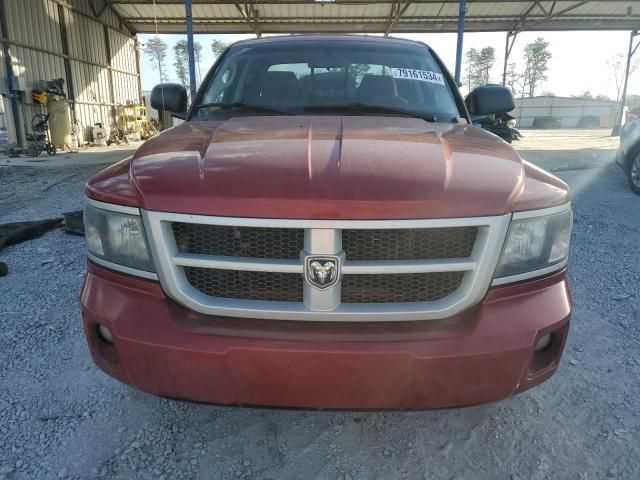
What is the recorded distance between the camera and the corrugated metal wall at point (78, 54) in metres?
14.5

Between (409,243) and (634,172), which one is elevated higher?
(409,243)

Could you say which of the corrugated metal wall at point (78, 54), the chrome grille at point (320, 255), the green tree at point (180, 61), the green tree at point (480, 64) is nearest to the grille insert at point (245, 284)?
the chrome grille at point (320, 255)

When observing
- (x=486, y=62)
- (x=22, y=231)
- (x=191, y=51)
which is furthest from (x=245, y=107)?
(x=486, y=62)

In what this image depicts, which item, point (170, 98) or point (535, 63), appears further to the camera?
point (535, 63)

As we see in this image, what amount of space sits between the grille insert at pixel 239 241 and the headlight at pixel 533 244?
68 cm

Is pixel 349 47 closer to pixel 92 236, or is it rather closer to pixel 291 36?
pixel 291 36

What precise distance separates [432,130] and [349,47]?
1138 mm

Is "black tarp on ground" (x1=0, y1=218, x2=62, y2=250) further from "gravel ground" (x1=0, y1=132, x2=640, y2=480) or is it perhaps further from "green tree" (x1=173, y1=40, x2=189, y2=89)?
"green tree" (x1=173, y1=40, x2=189, y2=89)

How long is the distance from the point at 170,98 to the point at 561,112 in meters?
49.8

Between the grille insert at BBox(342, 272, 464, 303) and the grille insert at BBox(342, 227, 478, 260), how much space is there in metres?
0.08

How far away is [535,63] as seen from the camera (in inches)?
2817

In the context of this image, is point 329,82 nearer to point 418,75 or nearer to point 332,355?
point 418,75

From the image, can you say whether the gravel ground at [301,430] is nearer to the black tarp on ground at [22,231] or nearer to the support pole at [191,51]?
the black tarp on ground at [22,231]

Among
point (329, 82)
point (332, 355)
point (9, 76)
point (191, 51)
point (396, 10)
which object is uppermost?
point (396, 10)
